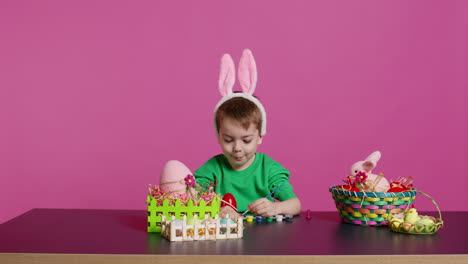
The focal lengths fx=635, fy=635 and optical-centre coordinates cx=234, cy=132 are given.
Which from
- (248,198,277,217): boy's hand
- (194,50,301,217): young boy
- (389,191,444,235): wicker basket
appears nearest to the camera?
(389,191,444,235): wicker basket

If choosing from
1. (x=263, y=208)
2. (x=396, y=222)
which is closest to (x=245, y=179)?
(x=263, y=208)

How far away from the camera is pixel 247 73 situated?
2443 mm

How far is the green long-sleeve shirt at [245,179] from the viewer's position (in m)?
2.58

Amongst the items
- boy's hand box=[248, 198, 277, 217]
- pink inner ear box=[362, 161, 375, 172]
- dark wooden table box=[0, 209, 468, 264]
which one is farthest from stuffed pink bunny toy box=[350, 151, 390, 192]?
boy's hand box=[248, 198, 277, 217]

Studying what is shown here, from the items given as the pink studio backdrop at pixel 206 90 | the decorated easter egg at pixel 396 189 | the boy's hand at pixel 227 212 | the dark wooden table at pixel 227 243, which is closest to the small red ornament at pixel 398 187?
the decorated easter egg at pixel 396 189

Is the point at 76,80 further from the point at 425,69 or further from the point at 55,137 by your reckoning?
the point at 425,69

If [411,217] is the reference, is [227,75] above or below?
above

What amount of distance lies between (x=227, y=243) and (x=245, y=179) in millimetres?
908

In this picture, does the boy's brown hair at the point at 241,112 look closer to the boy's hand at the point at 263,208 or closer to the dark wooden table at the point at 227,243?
the boy's hand at the point at 263,208

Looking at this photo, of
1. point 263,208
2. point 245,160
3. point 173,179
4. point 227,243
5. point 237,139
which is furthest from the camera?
point 245,160

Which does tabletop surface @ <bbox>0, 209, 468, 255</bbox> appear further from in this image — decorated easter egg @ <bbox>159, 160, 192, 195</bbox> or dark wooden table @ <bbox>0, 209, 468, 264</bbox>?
decorated easter egg @ <bbox>159, 160, 192, 195</bbox>

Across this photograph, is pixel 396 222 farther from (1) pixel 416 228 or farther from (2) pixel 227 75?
(2) pixel 227 75

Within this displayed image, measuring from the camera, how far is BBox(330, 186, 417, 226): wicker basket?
79.5 inches

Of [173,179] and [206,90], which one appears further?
[206,90]
